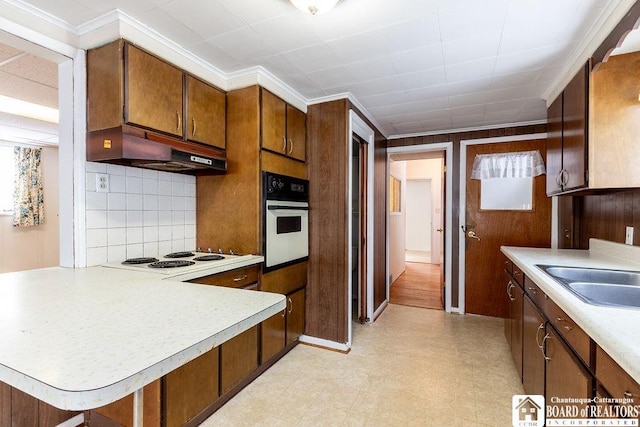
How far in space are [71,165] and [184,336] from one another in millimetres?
1634

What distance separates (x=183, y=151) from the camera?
76.4 inches

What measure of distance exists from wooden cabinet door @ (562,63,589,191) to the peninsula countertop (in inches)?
80.1

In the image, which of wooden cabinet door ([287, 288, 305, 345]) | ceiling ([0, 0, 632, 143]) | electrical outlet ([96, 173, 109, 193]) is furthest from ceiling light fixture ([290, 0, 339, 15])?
wooden cabinet door ([287, 288, 305, 345])

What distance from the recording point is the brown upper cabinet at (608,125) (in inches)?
65.7

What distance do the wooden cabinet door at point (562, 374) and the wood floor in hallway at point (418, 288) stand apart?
2.54 meters

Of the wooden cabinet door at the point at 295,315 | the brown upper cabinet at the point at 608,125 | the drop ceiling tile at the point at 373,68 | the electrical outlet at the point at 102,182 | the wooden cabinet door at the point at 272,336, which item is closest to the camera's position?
the brown upper cabinet at the point at 608,125

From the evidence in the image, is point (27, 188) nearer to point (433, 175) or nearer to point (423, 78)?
point (423, 78)

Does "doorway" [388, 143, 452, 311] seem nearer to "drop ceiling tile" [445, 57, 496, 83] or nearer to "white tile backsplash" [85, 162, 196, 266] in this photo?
"drop ceiling tile" [445, 57, 496, 83]

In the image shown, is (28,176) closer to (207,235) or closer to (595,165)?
(207,235)

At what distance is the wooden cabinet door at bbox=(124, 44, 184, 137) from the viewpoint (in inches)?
67.1

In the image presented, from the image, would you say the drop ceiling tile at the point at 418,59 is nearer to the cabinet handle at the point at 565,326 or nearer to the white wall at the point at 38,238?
the cabinet handle at the point at 565,326

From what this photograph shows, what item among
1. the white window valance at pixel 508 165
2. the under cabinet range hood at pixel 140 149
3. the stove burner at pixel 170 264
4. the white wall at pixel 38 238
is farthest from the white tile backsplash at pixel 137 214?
the white wall at pixel 38 238

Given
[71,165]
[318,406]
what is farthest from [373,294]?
[71,165]

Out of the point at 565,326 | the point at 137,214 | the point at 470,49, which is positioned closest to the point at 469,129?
the point at 470,49
